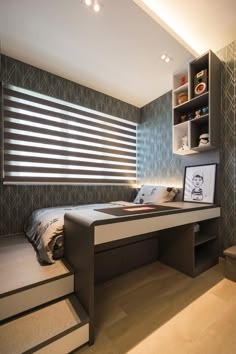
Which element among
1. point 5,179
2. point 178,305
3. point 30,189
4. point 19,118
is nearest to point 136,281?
point 178,305

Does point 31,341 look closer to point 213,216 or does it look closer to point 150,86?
point 213,216

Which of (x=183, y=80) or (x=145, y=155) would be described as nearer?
(x=183, y=80)

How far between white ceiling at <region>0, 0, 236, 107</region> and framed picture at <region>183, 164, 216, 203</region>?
1.35 metres

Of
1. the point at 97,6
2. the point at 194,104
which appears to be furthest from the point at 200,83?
the point at 97,6

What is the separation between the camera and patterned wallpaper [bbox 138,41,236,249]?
1.97 m

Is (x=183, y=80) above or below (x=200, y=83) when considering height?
above

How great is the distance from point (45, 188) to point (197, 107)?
7.43 feet

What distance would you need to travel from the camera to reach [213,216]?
1954 millimetres

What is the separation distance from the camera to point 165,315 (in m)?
1.22

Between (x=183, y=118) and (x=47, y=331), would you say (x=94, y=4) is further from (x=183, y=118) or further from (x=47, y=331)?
(x=47, y=331)

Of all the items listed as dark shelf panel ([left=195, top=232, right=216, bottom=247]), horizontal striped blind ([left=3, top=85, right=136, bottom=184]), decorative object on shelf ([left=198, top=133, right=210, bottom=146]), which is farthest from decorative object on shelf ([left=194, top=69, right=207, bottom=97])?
dark shelf panel ([left=195, top=232, right=216, bottom=247])

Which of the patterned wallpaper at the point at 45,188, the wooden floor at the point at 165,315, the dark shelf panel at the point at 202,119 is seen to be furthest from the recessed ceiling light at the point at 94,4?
the wooden floor at the point at 165,315

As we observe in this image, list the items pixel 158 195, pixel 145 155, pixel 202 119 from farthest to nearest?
pixel 145 155 < pixel 158 195 < pixel 202 119

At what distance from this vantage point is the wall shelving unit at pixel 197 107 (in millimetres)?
1936
